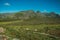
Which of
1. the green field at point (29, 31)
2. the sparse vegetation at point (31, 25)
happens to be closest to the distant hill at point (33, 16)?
the sparse vegetation at point (31, 25)

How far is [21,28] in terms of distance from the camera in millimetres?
3053

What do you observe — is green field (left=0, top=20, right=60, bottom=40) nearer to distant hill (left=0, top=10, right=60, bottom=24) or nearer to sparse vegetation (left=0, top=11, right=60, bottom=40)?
sparse vegetation (left=0, top=11, right=60, bottom=40)

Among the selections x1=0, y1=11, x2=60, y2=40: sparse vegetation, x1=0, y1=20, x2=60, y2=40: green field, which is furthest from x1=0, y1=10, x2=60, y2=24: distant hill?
x1=0, y1=20, x2=60, y2=40: green field

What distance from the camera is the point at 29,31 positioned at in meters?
3.05

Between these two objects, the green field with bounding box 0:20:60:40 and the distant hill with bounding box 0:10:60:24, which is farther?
the distant hill with bounding box 0:10:60:24

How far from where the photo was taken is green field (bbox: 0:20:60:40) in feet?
9.70

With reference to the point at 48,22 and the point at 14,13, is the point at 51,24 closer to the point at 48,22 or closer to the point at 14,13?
the point at 48,22

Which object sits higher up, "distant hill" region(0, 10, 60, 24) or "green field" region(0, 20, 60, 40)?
"distant hill" region(0, 10, 60, 24)

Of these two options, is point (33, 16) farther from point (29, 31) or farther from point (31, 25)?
point (29, 31)

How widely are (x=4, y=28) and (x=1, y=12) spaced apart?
420 mm

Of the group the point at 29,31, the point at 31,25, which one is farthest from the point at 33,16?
the point at 29,31

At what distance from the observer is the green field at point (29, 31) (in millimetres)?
2955

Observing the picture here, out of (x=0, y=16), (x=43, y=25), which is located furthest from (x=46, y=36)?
(x=0, y=16)

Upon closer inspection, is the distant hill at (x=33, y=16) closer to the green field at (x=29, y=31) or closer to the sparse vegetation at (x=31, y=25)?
the sparse vegetation at (x=31, y=25)
